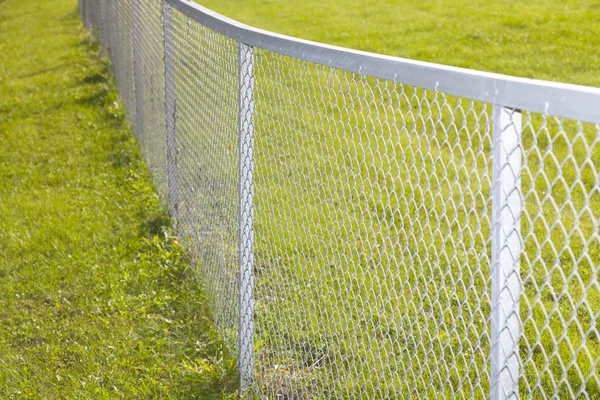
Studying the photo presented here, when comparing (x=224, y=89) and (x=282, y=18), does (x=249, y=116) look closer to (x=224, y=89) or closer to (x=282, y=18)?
(x=224, y=89)

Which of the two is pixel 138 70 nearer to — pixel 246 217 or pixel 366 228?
pixel 366 228

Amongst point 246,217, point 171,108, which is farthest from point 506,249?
point 171,108

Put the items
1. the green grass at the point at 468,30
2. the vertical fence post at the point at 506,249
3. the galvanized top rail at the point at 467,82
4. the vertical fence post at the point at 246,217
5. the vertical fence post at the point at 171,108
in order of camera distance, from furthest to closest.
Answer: the green grass at the point at 468,30 < the vertical fence post at the point at 171,108 < the vertical fence post at the point at 246,217 < the vertical fence post at the point at 506,249 < the galvanized top rail at the point at 467,82

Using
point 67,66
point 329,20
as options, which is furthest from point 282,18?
point 67,66

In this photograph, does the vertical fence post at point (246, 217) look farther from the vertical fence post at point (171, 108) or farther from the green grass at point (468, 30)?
the green grass at point (468, 30)

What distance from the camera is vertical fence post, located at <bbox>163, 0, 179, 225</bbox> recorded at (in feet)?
17.2

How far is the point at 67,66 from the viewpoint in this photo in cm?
1292

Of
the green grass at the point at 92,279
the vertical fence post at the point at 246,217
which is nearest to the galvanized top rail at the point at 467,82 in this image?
the vertical fence post at the point at 246,217

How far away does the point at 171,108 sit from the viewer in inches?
213

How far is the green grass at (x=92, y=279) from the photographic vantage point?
12.9ft

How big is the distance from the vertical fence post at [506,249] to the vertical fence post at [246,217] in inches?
69.9

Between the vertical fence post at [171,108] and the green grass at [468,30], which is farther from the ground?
the vertical fence post at [171,108]

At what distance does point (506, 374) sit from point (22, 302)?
12.4 feet

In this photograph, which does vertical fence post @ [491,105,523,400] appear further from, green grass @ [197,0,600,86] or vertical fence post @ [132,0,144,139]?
green grass @ [197,0,600,86]
